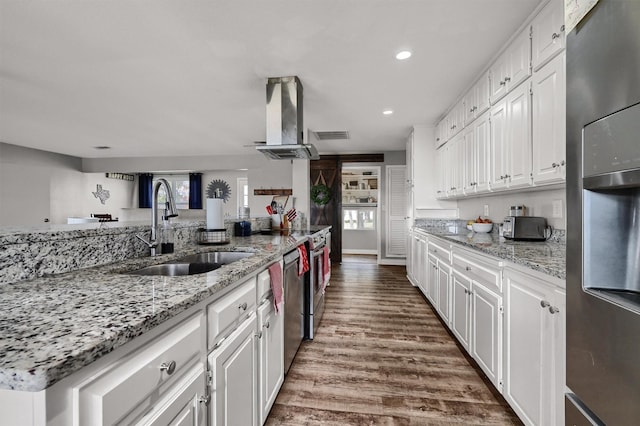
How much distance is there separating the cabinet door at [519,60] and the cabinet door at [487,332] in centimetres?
150

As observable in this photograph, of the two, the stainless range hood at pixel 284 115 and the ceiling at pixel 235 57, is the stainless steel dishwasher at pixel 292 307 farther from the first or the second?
the ceiling at pixel 235 57

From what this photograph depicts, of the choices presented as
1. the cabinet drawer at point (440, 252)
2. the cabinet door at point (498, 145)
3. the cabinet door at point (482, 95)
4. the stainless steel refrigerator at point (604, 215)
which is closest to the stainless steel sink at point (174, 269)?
the stainless steel refrigerator at point (604, 215)

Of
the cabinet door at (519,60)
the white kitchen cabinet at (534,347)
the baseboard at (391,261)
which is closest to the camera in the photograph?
the white kitchen cabinet at (534,347)

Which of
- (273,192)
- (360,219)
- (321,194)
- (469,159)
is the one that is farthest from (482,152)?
(360,219)

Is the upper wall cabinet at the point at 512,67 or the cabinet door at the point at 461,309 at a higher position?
the upper wall cabinet at the point at 512,67

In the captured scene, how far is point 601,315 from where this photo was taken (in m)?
0.74

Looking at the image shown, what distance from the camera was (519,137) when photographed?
2.14 meters

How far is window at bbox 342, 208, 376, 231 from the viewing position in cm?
779

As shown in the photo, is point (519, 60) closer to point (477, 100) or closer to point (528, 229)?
point (477, 100)

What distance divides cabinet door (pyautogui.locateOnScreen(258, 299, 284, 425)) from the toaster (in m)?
1.84

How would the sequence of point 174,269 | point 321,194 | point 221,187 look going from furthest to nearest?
point 221,187, point 321,194, point 174,269

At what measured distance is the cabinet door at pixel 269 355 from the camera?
4.71ft

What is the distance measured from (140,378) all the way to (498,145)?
278 cm

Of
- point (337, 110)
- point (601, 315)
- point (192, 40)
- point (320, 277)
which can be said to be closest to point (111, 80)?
point (192, 40)
